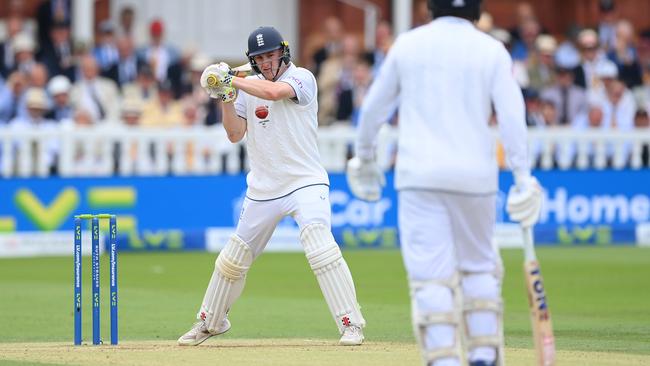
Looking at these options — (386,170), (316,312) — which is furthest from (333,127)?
(316,312)

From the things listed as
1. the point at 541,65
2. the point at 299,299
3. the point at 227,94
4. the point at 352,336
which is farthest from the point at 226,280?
the point at 541,65

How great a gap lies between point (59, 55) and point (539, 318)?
41.4ft

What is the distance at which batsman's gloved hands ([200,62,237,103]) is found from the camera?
28.7ft

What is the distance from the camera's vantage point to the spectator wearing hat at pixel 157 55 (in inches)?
747

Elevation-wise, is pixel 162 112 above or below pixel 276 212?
above

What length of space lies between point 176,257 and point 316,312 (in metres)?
5.13

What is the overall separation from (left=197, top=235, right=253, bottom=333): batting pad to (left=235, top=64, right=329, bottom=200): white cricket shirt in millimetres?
353

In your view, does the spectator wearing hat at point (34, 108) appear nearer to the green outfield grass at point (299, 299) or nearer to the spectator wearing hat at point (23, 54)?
the spectator wearing hat at point (23, 54)

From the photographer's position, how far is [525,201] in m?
6.60

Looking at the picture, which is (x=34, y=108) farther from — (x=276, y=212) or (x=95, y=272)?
(x=95, y=272)

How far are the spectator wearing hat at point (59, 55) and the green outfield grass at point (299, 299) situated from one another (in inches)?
111

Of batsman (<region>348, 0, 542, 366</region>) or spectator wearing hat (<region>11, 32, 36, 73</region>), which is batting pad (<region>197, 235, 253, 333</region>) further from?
spectator wearing hat (<region>11, 32, 36, 73</region>)

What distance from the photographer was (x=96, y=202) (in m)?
16.5

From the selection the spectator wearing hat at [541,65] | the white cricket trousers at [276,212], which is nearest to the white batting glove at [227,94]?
the white cricket trousers at [276,212]
